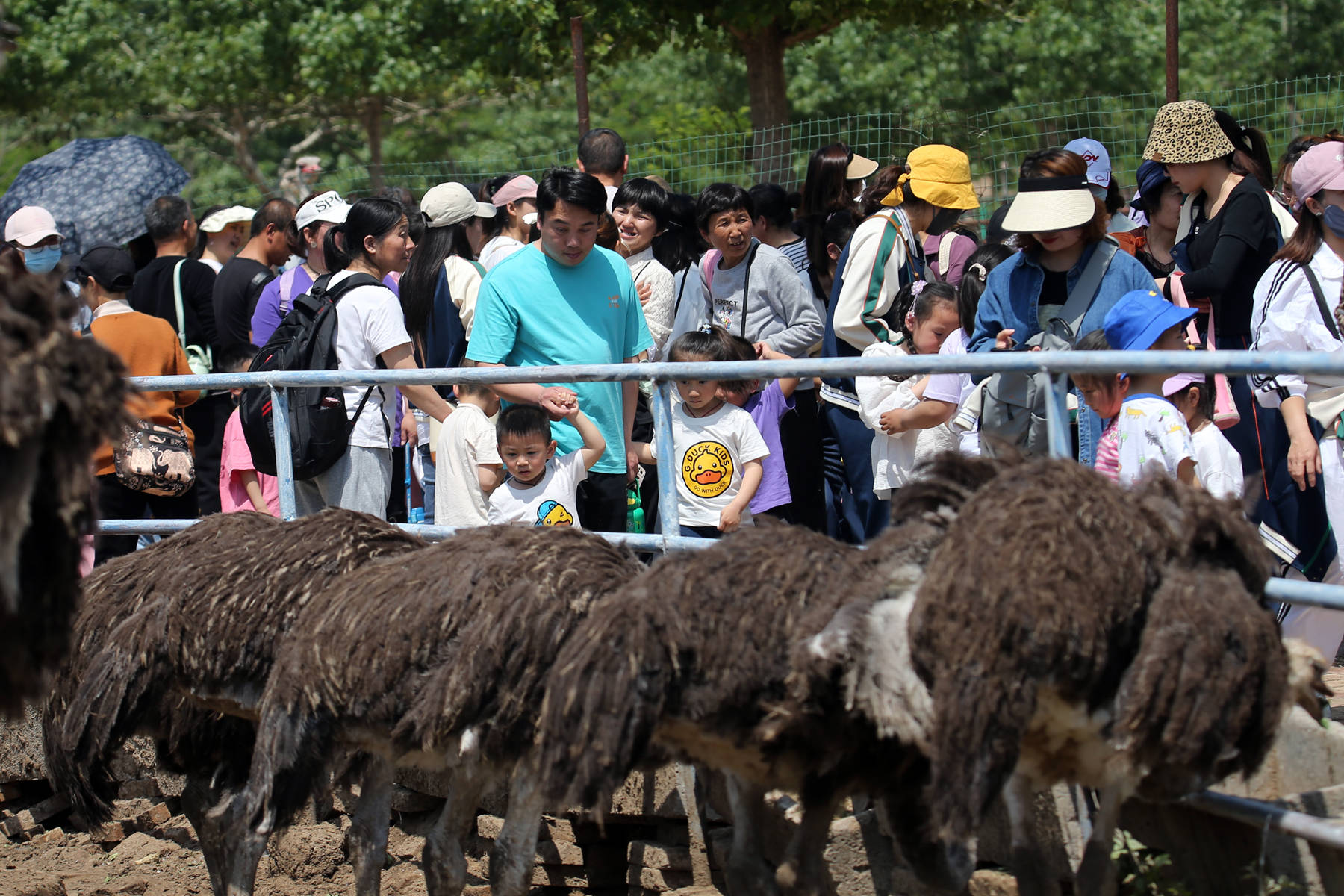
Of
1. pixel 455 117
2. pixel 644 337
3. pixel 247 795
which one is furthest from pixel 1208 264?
pixel 455 117

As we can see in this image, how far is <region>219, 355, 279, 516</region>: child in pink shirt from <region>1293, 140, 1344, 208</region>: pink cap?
4.06 metres

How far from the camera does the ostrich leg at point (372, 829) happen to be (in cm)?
419

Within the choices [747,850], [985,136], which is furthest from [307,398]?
[985,136]

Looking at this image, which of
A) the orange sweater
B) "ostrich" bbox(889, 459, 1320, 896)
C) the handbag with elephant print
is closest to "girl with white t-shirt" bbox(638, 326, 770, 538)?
"ostrich" bbox(889, 459, 1320, 896)

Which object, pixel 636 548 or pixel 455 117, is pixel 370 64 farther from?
pixel 636 548

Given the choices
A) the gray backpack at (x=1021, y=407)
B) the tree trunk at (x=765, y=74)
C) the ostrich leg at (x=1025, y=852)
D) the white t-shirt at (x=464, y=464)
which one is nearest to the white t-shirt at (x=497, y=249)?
the white t-shirt at (x=464, y=464)

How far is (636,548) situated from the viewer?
183 inches

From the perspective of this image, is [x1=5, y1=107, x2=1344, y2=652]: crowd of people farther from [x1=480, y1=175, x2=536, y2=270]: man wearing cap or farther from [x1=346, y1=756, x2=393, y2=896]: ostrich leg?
[x1=346, y1=756, x2=393, y2=896]: ostrich leg

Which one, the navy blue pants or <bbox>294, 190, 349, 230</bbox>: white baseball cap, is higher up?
<bbox>294, 190, 349, 230</bbox>: white baseball cap

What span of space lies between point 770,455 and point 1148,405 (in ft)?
4.52

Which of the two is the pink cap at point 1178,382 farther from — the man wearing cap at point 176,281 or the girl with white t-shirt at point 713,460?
the man wearing cap at point 176,281

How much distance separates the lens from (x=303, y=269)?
6.88 meters

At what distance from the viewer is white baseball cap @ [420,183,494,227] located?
6.56 meters

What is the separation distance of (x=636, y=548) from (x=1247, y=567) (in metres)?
2.10
